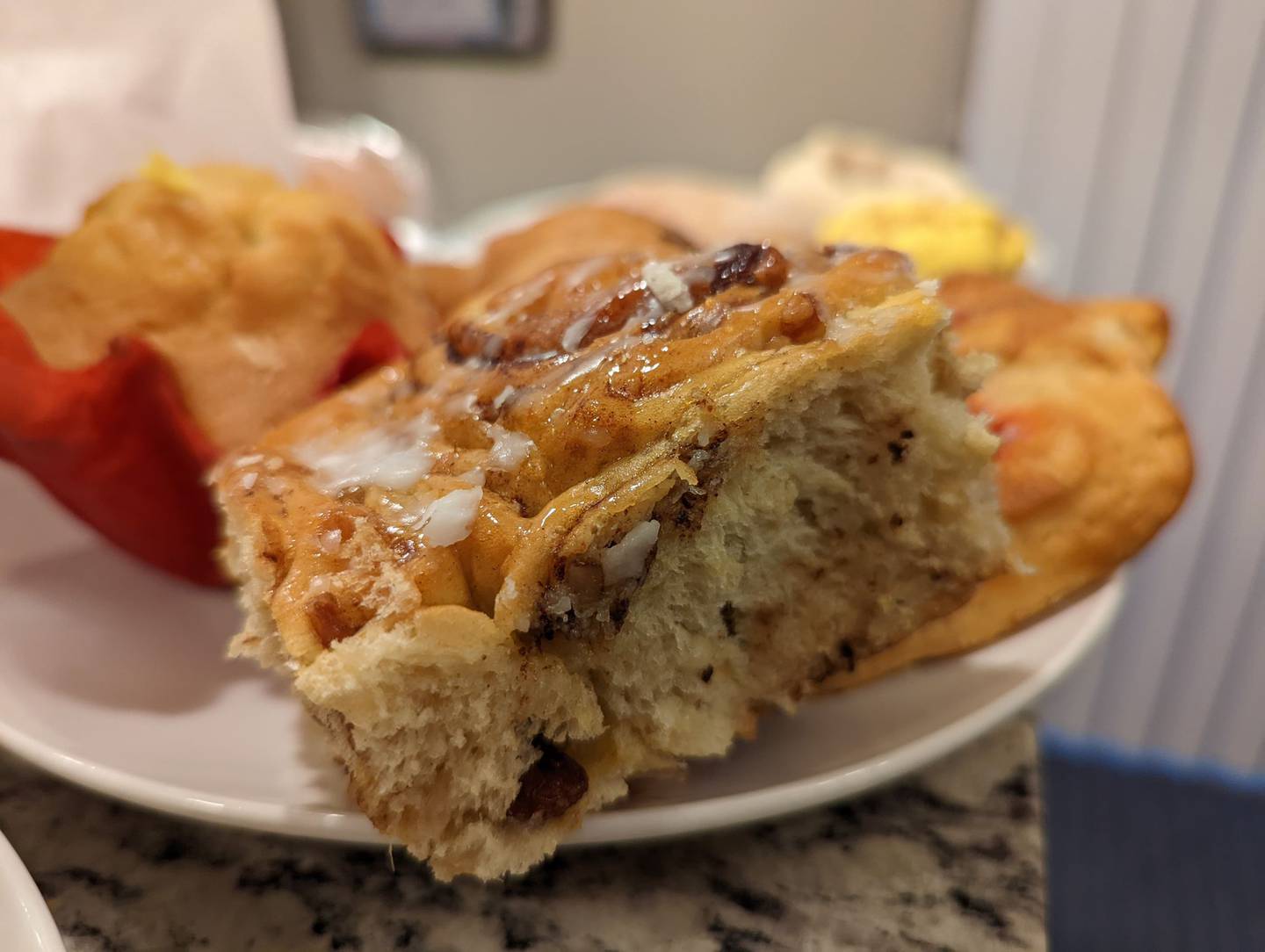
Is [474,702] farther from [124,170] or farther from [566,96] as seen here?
[566,96]

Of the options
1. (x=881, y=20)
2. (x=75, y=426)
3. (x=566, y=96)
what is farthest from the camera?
(x=566, y=96)

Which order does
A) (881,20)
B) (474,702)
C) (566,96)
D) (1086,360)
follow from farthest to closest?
(566,96) → (881,20) → (1086,360) → (474,702)

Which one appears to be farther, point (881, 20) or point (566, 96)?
point (566, 96)

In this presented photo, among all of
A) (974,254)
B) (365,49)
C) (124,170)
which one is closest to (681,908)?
(124,170)

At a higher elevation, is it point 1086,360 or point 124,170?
point 124,170

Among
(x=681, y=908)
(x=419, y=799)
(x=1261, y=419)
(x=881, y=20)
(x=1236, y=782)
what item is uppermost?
(x=881, y=20)

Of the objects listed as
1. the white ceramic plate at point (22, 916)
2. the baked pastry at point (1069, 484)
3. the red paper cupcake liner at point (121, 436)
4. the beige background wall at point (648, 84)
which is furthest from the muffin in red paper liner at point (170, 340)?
the beige background wall at point (648, 84)

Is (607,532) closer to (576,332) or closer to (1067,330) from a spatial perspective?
(576,332)
